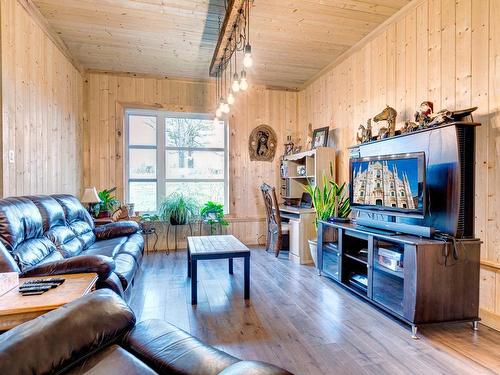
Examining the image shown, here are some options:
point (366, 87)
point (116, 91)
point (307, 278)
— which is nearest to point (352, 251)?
point (307, 278)

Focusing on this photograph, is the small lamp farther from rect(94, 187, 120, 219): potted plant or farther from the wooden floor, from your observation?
the wooden floor

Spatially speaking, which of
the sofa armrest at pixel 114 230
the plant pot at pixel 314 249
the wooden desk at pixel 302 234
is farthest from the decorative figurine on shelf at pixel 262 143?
the sofa armrest at pixel 114 230

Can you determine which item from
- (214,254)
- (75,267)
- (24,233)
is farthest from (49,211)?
(214,254)

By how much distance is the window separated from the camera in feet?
16.7

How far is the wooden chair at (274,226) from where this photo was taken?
174 inches

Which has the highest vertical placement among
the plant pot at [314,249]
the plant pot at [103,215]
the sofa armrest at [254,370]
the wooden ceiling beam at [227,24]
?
the wooden ceiling beam at [227,24]

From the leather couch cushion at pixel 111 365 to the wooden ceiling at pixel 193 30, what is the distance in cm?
317

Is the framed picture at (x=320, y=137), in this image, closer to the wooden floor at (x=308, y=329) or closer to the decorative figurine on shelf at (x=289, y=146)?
the decorative figurine on shelf at (x=289, y=146)

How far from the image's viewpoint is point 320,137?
15.4ft

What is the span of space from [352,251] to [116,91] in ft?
14.6

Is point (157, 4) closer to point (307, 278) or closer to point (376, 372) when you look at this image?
point (307, 278)

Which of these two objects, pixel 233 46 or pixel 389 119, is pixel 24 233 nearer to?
pixel 233 46

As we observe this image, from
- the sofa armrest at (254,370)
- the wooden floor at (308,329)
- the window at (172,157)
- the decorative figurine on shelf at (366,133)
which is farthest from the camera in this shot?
the window at (172,157)

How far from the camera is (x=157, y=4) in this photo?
3.05 m
